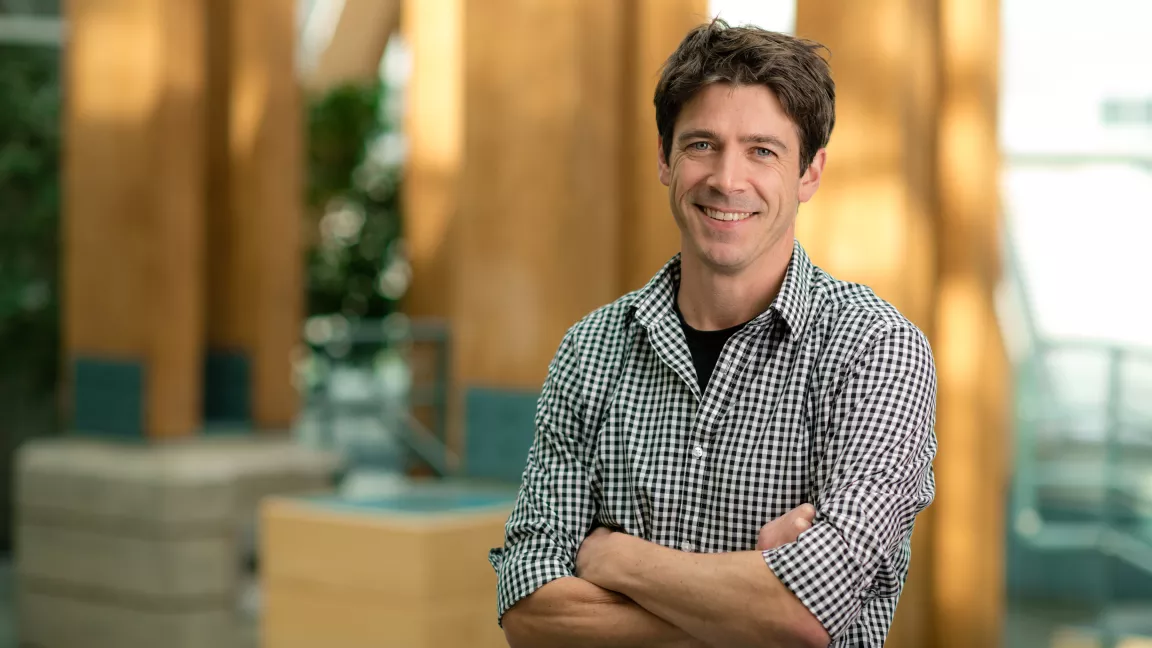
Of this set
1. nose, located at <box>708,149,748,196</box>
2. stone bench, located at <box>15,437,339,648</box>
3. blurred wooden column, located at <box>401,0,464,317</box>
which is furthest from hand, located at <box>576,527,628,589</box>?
blurred wooden column, located at <box>401,0,464,317</box>

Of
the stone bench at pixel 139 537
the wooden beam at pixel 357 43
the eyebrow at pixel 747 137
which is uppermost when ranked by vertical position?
the wooden beam at pixel 357 43

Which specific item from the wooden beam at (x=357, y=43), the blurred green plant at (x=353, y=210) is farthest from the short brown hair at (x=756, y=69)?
the wooden beam at (x=357, y=43)

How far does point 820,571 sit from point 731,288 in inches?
18.0

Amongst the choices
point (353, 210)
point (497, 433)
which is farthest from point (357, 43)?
point (497, 433)

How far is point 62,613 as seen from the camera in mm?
7520

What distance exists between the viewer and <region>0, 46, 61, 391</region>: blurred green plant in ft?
31.6

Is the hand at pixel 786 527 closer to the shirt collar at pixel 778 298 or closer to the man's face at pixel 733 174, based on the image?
the shirt collar at pixel 778 298

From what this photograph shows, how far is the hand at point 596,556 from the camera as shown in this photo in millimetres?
2023

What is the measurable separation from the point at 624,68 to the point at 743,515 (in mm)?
3736

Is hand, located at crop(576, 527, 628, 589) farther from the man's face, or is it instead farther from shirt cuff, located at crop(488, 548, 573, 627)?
the man's face

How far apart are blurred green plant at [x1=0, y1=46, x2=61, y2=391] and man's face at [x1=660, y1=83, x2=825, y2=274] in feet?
28.2

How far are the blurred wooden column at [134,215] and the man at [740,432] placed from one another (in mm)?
5940

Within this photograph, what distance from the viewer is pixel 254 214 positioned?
8.48m

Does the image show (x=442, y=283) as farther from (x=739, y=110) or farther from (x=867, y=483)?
(x=867, y=483)
